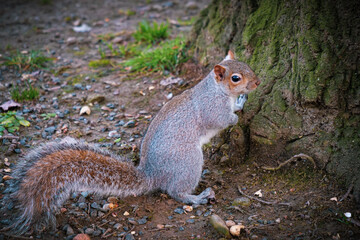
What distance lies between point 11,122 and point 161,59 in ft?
6.29

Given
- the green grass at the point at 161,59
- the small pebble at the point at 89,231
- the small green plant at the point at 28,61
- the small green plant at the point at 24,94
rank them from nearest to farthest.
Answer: the small pebble at the point at 89,231
the small green plant at the point at 24,94
the green grass at the point at 161,59
the small green plant at the point at 28,61

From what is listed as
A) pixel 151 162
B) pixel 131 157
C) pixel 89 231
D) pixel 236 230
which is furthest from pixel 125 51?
pixel 236 230

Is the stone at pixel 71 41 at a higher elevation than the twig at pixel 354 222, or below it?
higher

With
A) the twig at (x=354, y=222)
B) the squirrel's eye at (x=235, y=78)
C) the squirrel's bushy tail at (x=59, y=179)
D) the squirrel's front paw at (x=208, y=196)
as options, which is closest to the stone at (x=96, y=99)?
the squirrel's bushy tail at (x=59, y=179)

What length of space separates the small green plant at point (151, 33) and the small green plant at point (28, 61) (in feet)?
4.53

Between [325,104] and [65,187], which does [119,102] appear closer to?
[65,187]

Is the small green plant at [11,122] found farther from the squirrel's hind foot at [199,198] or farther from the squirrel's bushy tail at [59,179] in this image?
the squirrel's hind foot at [199,198]

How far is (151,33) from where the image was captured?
16.7 ft

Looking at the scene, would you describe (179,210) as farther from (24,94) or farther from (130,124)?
(24,94)

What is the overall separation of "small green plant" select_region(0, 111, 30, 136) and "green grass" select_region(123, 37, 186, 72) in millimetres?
1556

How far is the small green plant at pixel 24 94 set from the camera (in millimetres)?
3814

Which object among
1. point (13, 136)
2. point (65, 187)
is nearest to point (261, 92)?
point (65, 187)

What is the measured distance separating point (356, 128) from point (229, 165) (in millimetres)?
1091

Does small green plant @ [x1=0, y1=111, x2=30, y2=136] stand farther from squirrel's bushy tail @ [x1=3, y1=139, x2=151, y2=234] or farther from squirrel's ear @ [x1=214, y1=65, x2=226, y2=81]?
squirrel's ear @ [x1=214, y1=65, x2=226, y2=81]
